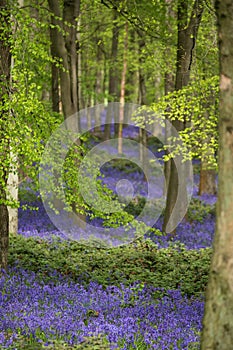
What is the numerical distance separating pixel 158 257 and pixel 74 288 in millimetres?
3531

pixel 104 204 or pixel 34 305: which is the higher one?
pixel 104 204

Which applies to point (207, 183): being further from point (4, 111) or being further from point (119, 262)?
point (4, 111)

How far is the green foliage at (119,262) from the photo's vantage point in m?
11.0

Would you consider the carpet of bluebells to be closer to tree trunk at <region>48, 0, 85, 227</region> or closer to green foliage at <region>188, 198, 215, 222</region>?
tree trunk at <region>48, 0, 85, 227</region>

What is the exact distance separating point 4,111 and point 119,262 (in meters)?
4.90

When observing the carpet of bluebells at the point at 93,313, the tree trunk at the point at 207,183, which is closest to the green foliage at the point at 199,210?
the tree trunk at the point at 207,183

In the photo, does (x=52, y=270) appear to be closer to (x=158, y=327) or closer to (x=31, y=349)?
(x=158, y=327)

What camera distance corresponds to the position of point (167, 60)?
1706 cm

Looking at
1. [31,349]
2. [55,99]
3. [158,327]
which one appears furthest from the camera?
[55,99]

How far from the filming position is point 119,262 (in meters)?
12.4

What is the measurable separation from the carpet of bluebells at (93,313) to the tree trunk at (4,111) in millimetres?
699

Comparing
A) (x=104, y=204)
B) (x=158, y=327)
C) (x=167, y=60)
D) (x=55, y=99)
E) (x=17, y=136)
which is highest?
(x=167, y=60)

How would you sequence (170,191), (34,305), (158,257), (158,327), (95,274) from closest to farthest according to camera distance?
(158,327) → (34,305) → (95,274) → (158,257) → (170,191)

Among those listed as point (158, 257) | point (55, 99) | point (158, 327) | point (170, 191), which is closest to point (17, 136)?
point (158, 327)
